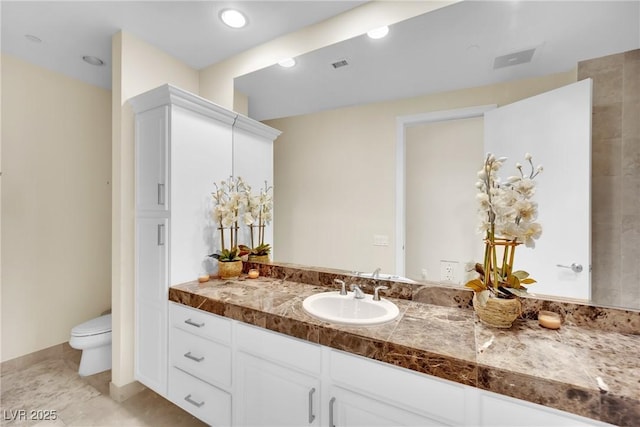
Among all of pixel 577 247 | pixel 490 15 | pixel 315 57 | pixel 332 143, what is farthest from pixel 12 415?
pixel 490 15

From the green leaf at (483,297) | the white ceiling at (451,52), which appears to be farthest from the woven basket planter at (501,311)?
the white ceiling at (451,52)

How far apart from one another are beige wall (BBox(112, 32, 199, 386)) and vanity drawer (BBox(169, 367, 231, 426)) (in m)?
0.52

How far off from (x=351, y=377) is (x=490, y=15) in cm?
175

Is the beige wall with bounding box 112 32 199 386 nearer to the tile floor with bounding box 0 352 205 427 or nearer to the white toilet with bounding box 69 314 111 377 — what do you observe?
the tile floor with bounding box 0 352 205 427

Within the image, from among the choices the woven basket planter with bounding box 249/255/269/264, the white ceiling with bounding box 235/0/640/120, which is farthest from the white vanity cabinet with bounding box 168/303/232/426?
the white ceiling with bounding box 235/0/640/120

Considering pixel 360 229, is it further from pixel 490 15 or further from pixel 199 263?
pixel 490 15

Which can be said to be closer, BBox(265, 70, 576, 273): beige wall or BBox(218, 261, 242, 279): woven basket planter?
BBox(265, 70, 576, 273): beige wall

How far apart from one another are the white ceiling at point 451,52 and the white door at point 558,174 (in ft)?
0.51

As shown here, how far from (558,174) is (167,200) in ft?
6.51

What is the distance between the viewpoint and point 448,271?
1.34 m

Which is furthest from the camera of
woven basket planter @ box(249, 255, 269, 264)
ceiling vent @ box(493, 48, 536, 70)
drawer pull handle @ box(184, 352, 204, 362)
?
woven basket planter @ box(249, 255, 269, 264)

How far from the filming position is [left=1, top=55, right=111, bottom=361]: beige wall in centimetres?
210

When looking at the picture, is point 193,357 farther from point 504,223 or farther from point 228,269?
point 504,223

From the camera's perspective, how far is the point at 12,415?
1.66 meters
